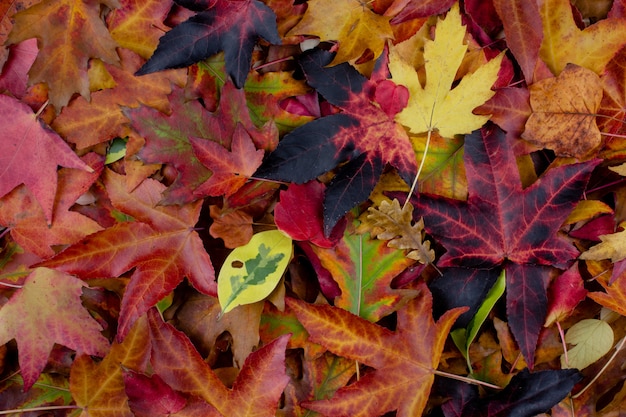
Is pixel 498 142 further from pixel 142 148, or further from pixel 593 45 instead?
pixel 142 148

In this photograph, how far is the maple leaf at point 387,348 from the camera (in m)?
0.95

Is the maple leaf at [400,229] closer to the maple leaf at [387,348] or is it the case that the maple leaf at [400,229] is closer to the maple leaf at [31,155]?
the maple leaf at [387,348]

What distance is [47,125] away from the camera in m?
1.03

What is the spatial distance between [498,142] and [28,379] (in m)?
1.01

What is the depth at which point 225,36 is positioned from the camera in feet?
3.21

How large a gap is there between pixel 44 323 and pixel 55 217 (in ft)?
0.69

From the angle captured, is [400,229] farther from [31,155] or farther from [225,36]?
[31,155]

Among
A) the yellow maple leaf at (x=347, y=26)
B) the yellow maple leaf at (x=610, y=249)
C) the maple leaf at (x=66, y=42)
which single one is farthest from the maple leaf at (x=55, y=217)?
the yellow maple leaf at (x=610, y=249)

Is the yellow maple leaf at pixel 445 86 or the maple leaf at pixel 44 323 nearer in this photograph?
the yellow maple leaf at pixel 445 86

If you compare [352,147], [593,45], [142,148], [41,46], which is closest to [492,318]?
[352,147]

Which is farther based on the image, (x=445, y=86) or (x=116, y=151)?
(x=116, y=151)

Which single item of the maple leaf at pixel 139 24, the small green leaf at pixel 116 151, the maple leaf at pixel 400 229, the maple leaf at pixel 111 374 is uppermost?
the maple leaf at pixel 139 24

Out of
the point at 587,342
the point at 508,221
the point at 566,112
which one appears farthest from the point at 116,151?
the point at 587,342

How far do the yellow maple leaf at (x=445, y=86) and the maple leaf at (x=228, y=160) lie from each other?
0.28 meters
